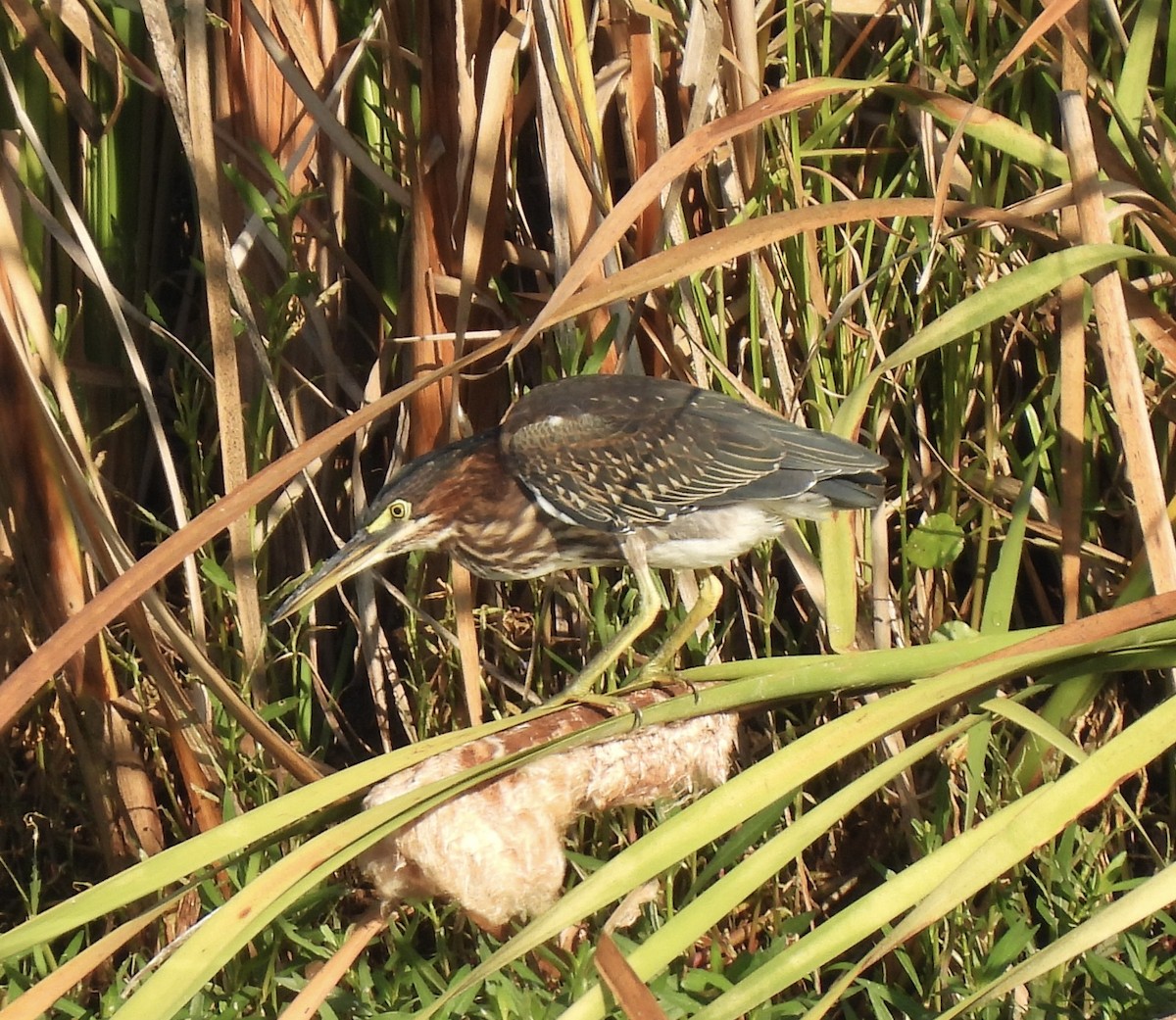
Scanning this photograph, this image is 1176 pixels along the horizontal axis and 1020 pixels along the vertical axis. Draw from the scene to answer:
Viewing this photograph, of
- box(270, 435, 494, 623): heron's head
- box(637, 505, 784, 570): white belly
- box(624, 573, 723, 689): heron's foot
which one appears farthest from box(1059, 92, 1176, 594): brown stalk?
box(270, 435, 494, 623): heron's head

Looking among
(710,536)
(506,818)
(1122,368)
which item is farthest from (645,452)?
(506,818)

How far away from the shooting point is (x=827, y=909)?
252cm

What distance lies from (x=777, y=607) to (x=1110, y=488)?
617mm

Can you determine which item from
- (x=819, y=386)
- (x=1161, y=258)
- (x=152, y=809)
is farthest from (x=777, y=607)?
(x=152, y=809)

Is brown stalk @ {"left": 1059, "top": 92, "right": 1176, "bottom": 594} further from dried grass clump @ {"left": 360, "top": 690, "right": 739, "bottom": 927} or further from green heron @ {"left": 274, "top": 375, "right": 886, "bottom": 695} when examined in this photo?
dried grass clump @ {"left": 360, "top": 690, "right": 739, "bottom": 927}

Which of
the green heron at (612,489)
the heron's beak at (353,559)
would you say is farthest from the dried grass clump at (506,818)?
the heron's beak at (353,559)

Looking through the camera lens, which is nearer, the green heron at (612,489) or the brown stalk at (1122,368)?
the brown stalk at (1122,368)

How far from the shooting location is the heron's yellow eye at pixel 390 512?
2232 mm

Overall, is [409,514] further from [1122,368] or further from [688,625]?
[1122,368]

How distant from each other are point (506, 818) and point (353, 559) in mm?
777

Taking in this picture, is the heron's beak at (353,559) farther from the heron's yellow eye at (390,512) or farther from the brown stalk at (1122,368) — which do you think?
the brown stalk at (1122,368)

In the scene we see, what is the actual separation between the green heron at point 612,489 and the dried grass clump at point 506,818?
1.62 feet

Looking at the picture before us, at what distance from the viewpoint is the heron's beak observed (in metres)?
2.13

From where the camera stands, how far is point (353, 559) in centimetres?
220
